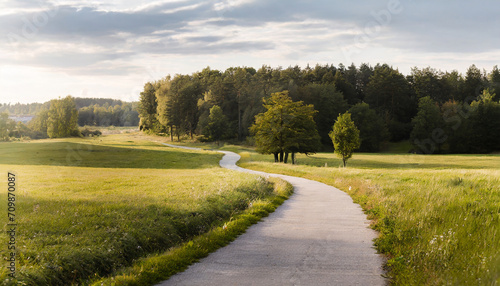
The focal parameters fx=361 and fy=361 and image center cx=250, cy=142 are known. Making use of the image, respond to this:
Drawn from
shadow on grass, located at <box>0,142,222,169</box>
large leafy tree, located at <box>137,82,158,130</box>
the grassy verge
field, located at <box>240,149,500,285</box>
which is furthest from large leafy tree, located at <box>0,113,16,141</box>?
large leafy tree, located at <box>137,82,158,130</box>

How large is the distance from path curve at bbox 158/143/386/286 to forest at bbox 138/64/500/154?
237 ft

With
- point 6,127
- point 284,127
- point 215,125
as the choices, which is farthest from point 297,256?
point 215,125

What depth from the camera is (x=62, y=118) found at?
1913 inches

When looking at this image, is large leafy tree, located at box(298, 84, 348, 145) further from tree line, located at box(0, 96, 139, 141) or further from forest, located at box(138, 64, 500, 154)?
tree line, located at box(0, 96, 139, 141)

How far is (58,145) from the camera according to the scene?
47.1 m

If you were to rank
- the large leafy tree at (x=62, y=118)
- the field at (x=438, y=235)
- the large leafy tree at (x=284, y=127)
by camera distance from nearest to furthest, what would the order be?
the field at (x=438, y=235), the large leafy tree at (x=62, y=118), the large leafy tree at (x=284, y=127)

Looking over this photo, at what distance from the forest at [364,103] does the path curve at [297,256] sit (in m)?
72.2

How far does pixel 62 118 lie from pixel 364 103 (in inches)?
2789

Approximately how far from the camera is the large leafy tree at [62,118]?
43.3 metres

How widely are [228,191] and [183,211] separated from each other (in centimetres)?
505

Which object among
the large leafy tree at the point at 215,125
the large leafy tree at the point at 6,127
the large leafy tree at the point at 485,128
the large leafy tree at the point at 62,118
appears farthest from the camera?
A: the large leafy tree at the point at 215,125

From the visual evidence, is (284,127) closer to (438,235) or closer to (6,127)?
(6,127)

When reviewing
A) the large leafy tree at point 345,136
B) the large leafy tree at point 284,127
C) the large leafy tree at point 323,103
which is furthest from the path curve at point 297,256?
the large leafy tree at point 323,103

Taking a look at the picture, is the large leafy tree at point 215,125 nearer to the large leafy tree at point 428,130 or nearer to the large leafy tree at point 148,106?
the large leafy tree at point 148,106
